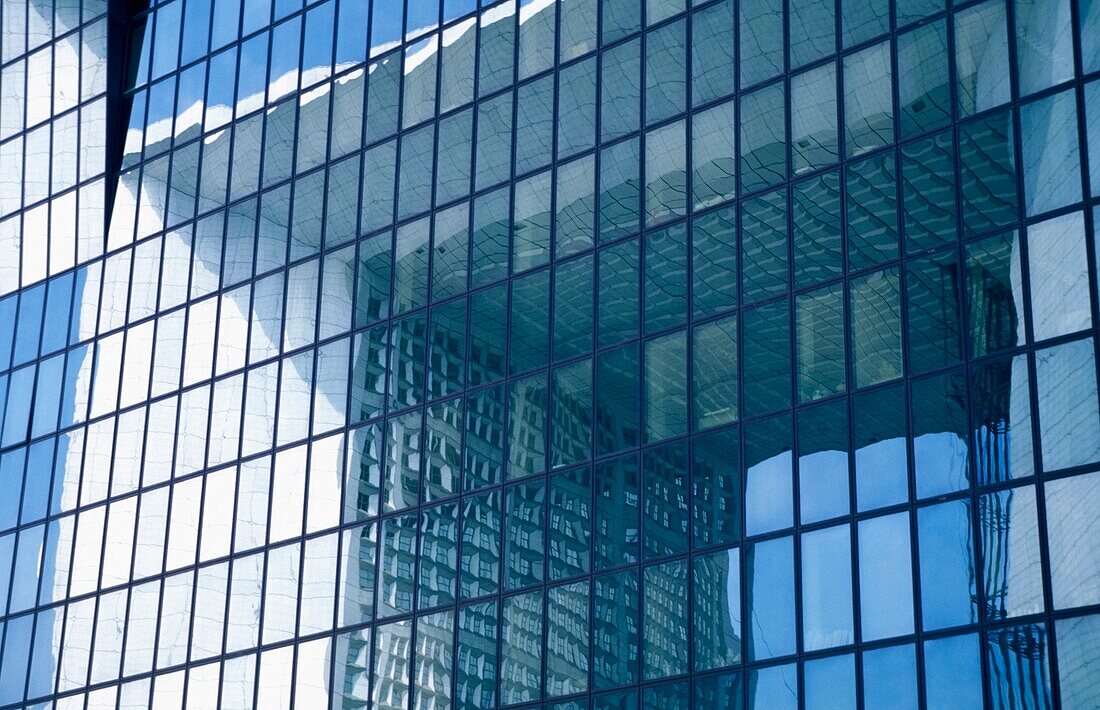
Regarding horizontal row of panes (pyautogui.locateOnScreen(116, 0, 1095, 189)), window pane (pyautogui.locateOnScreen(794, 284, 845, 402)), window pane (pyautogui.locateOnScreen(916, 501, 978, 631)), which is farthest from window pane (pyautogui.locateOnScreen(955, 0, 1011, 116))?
window pane (pyautogui.locateOnScreen(916, 501, 978, 631))

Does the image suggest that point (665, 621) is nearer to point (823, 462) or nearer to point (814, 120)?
point (823, 462)

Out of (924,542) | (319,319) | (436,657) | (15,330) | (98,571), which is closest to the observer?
(924,542)

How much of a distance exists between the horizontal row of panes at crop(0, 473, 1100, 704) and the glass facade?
91 mm

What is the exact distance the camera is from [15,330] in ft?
174

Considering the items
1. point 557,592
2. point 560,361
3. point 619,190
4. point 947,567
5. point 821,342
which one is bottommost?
point 947,567

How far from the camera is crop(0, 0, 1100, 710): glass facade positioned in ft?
103

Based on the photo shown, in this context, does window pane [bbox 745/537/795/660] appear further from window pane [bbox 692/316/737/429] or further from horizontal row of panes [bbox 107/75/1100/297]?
horizontal row of panes [bbox 107/75/1100/297]

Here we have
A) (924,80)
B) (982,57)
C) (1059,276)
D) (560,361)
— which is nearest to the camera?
(1059,276)

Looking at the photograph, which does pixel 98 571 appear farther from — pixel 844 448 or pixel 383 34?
pixel 844 448

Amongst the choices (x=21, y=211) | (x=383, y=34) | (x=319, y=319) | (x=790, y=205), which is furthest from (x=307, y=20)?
(x=790, y=205)

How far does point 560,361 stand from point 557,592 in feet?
17.1

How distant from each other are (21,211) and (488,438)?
22.6 meters

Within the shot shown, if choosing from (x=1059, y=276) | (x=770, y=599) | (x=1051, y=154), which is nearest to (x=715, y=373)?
(x=770, y=599)

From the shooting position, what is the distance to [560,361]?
38.4 m
